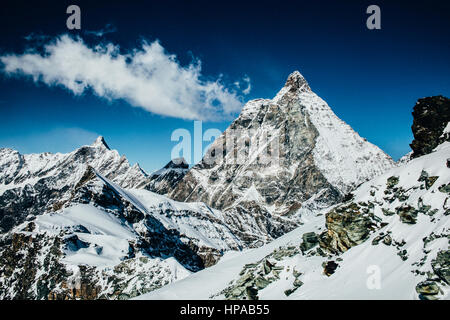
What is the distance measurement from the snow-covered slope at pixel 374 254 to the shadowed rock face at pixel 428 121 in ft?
40.2

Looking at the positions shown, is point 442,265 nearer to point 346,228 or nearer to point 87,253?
point 346,228

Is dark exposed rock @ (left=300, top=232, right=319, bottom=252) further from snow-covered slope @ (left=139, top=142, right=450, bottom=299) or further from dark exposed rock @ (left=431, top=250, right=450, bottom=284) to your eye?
dark exposed rock @ (left=431, top=250, right=450, bottom=284)

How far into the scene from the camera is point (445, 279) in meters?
14.9

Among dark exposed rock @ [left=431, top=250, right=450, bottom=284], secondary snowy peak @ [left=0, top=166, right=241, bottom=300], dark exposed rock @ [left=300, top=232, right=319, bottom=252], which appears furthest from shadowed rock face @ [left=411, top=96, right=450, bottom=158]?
secondary snowy peak @ [left=0, top=166, right=241, bottom=300]

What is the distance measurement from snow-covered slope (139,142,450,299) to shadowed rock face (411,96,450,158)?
Result: 12.3 metres

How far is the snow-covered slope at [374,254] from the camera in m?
16.6

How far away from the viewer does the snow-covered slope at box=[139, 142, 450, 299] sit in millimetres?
16609

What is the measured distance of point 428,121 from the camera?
3644 cm

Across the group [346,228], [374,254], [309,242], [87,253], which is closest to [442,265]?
[374,254]

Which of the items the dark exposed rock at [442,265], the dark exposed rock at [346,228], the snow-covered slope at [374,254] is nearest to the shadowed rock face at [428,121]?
the snow-covered slope at [374,254]

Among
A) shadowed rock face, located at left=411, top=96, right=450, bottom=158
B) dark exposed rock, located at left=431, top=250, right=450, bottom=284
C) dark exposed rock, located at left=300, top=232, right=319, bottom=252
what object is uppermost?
shadowed rock face, located at left=411, top=96, right=450, bottom=158
